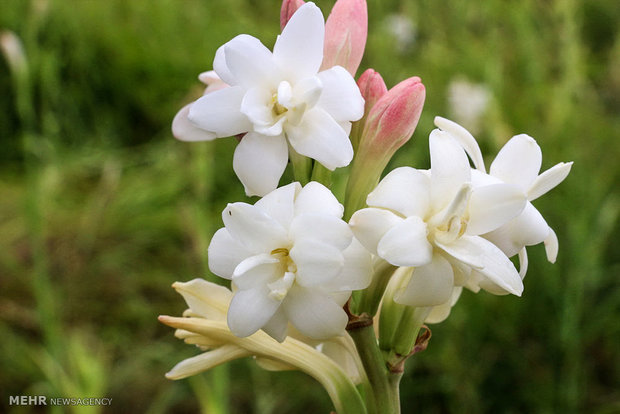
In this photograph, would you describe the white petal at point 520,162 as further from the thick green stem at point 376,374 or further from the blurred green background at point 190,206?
the blurred green background at point 190,206

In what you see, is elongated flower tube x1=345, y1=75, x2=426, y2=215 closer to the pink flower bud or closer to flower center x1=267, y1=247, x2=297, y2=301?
the pink flower bud

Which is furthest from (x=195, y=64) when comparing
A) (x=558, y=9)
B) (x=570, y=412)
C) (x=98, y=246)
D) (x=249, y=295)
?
(x=249, y=295)

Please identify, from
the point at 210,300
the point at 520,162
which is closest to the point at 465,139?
the point at 520,162

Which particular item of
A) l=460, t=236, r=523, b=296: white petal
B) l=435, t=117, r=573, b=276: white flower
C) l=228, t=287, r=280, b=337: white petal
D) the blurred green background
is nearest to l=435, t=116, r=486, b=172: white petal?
l=435, t=117, r=573, b=276: white flower

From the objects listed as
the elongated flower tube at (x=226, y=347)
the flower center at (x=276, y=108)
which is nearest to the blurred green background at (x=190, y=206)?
the elongated flower tube at (x=226, y=347)

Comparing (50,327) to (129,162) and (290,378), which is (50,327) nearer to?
(290,378)
